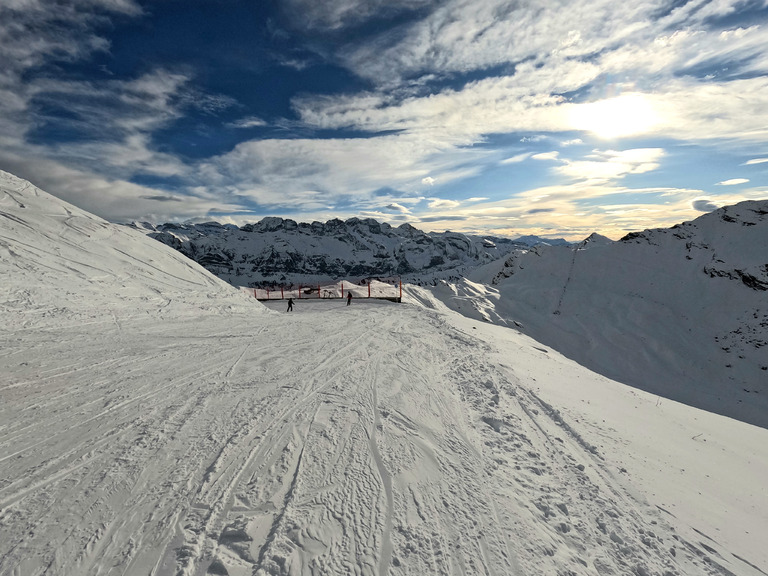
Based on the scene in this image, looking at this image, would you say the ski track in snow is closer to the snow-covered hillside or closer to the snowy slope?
the snowy slope

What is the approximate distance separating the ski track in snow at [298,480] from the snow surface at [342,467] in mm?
28

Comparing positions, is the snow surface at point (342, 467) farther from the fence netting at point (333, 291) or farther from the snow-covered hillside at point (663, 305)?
the snow-covered hillside at point (663, 305)

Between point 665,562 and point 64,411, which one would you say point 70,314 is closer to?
point 64,411

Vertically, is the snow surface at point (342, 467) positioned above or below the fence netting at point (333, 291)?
below

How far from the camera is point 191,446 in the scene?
5.16m

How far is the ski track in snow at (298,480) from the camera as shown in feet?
11.3

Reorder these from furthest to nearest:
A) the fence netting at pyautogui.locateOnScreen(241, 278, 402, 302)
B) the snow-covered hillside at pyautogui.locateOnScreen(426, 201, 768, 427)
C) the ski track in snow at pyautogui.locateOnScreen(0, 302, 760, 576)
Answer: the snow-covered hillside at pyautogui.locateOnScreen(426, 201, 768, 427) < the fence netting at pyautogui.locateOnScreen(241, 278, 402, 302) < the ski track in snow at pyautogui.locateOnScreen(0, 302, 760, 576)

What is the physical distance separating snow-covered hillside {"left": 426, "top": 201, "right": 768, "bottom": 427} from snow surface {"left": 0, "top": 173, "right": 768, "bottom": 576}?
3431cm

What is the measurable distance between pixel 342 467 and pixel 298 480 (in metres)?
0.66

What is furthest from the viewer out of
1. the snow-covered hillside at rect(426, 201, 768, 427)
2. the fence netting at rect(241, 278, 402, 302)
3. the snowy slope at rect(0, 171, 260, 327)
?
the snow-covered hillside at rect(426, 201, 768, 427)

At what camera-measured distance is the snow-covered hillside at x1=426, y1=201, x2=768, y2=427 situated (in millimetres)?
38844

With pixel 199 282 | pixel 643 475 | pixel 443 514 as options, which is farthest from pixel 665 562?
pixel 199 282

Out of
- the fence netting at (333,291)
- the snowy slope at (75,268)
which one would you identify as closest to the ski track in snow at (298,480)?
the snowy slope at (75,268)

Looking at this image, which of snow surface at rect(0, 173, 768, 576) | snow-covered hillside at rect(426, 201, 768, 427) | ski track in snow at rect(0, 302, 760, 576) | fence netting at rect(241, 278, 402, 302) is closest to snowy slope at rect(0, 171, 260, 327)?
snow surface at rect(0, 173, 768, 576)
